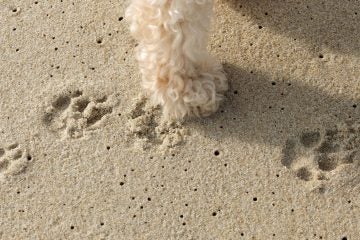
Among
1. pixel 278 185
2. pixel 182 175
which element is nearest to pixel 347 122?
pixel 278 185

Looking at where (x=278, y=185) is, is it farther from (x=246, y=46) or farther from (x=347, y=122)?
(x=246, y=46)

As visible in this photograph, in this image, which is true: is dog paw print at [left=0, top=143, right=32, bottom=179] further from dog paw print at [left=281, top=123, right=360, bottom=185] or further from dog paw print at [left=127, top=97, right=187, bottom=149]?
dog paw print at [left=281, top=123, right=360, bottom=185]

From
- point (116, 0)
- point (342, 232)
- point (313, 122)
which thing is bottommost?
point (342, 232)

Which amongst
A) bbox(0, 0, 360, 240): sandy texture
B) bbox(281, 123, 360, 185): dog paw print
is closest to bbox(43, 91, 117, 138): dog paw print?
bbox(0, 0, 360, 240): sandy texture

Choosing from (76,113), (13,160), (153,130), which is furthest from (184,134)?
(13,160)

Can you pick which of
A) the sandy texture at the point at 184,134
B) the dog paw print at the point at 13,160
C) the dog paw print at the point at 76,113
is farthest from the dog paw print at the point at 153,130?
the dog paw print at the point at 13,160

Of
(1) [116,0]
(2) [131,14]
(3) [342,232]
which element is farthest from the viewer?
(1) [116,0]

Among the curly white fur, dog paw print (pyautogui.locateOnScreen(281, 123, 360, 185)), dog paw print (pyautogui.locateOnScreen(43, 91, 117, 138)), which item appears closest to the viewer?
the curly white fur
